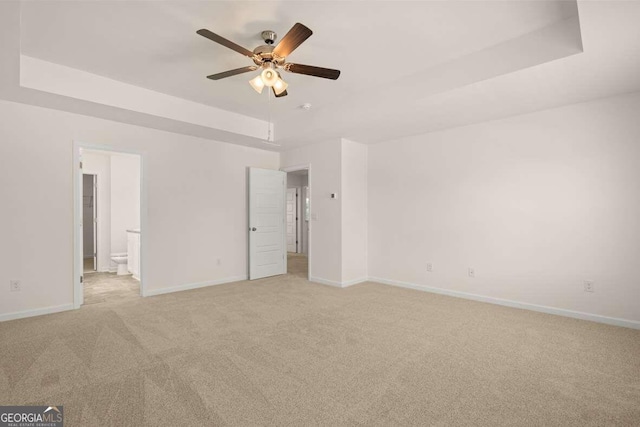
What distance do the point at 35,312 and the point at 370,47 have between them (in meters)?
4.92

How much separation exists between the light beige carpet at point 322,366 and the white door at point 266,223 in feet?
6.49

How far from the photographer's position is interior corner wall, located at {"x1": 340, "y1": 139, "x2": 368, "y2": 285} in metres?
5.38

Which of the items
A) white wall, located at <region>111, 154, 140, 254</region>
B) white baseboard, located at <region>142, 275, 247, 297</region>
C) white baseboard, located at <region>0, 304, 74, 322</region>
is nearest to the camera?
white baseboard, located at <region>0, 304, 74, 322</region>

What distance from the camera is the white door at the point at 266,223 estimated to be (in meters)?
5.88

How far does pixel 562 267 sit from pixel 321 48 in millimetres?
3771

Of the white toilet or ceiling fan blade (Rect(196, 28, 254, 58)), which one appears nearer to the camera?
ceiling fan blade (Rect(196, 28, 254, 58))

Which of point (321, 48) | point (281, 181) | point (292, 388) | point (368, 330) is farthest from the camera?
point (281, 181)

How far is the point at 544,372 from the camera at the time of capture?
241 centimetres

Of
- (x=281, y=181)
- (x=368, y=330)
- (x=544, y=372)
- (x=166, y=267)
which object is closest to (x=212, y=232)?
(x=166, y=267)

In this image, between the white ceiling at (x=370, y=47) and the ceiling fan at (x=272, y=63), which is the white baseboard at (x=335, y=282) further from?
the ceiling fan at (x=272, y=63)

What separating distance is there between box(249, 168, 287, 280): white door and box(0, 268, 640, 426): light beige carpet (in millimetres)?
1978

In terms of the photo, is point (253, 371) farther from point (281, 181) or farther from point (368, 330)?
point (281, 181)

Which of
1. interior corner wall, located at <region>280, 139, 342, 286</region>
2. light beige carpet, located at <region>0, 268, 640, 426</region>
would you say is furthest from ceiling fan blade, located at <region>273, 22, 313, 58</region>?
interior corner wall, located at <region>280, 139, 342, 286</region>

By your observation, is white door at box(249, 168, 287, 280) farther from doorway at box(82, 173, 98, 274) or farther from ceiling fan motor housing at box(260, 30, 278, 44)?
doorway at box(82, 173, 98, 274)
